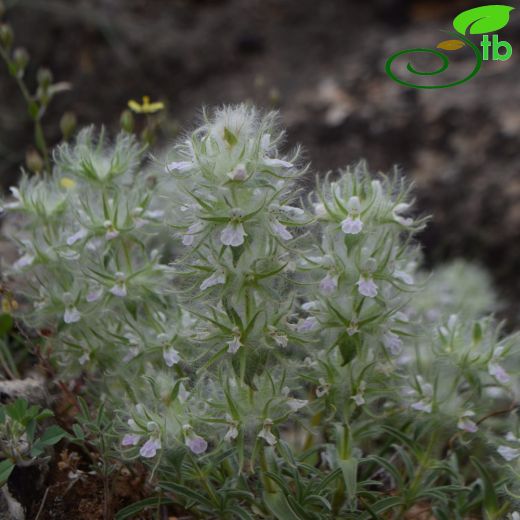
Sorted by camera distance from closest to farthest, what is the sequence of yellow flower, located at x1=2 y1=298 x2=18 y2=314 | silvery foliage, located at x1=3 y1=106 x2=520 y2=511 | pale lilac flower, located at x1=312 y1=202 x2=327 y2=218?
1. silvery foliage, located at x1=3 y1=106 x2=520 y2=511
2. pale lilac flower, located at x1=312 y1=202 x2=327 y2=218
3. yellow flower, located at x1=2 y1=298 x2=18 y2=314

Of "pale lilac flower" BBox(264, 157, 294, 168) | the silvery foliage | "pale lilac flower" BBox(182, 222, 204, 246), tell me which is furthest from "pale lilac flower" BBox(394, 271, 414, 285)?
"pale lilac flower" BBox(182, 222, 204, 246)

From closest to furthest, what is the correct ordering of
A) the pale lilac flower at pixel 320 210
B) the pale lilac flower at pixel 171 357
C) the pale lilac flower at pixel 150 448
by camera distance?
the pale lilac flower at pixel 150 448 → the pale lilac flower at pixel 320 210 → the pale lilac flower at pixel 171 357

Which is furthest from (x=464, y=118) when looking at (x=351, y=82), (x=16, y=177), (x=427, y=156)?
(x=16, y=177)

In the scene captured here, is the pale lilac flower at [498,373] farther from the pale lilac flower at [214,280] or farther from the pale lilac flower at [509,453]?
the pale lilac flower at [214,280]

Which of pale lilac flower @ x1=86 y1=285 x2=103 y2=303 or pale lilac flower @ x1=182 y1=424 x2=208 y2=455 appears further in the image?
pale lilac flower @ x1=86 y1=285 x2=103 y2=303

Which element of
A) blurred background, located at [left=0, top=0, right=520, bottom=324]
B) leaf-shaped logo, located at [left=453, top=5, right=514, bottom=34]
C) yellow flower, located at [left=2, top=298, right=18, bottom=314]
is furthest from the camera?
blurred background, located at [left=0, top=0, right=520, bottom=324]

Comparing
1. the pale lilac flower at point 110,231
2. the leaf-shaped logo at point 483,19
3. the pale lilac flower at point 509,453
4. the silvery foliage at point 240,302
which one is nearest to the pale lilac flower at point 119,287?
the silvery foliage at point 240,302

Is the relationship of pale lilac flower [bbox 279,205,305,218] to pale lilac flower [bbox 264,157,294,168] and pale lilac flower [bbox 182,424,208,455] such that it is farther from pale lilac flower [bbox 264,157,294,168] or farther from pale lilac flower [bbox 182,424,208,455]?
pale lilac flower [bbox 182,424,208,455]
